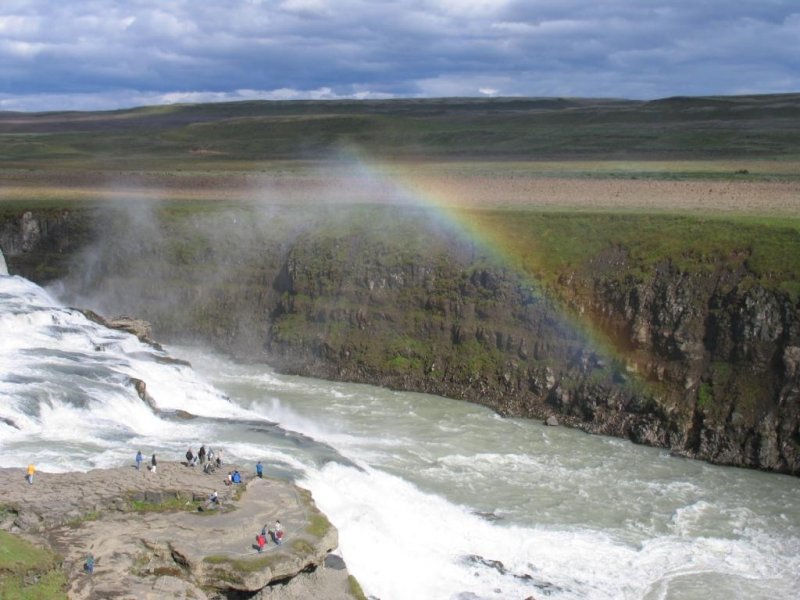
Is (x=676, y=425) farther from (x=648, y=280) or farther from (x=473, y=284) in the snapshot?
(x=473, y=284)

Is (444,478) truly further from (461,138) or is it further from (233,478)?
(461,138)

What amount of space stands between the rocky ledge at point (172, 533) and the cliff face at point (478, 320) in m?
20.5

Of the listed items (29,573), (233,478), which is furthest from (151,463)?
(29,573)

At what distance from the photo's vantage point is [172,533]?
24.2m

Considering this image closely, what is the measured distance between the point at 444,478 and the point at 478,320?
14773mm

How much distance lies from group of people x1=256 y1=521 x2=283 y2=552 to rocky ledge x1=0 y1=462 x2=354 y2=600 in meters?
0.15

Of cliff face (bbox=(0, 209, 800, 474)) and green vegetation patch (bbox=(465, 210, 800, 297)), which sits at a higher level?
green vegetation patch (bbox=(465, 210, 800, 297))

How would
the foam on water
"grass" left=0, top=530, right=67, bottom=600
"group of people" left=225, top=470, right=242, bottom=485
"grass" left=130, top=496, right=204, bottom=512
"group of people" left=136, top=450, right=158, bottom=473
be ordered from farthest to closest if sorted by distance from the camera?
the foam on water → "group of people" left=136, top=450, right=158, bottom=473 → "group of people" left=225, top=470, right=242, bottom=485 → "grass" left=130, top=496, right=204, bottom=512 → "grass" left=0, top=530, right=67, bottom=600

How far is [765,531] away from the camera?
32938 millimetres

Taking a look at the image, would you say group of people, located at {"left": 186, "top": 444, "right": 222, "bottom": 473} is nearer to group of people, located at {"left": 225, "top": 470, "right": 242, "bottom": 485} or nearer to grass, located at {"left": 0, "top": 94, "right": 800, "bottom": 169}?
group of people, located at {"left": 225, "top": 470, "right": 242, "bottom": 485}

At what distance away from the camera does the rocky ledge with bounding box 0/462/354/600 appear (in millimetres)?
22422

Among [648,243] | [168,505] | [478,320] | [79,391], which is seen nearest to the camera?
[168,505]

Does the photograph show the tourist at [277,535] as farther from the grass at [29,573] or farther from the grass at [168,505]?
the grass at [29,573]

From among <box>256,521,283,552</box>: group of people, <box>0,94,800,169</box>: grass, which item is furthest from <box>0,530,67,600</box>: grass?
<box>0,94,800,169</box>: grass
